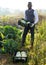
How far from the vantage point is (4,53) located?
332 inches

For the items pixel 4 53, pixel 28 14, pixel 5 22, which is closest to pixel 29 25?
pixel 28 14

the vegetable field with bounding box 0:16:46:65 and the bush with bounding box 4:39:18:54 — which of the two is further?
the bush with bounding box 4:39:18:54

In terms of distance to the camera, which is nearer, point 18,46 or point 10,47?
point 10,47

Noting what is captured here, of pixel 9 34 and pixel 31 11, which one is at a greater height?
pixel 31 11

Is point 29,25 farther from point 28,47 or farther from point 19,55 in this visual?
point 19,55

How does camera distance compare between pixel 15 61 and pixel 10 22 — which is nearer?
pixel 15 61

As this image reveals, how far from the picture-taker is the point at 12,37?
372 inches

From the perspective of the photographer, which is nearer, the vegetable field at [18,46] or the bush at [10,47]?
the vegetable field at [18,46]

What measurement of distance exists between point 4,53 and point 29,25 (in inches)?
43.1

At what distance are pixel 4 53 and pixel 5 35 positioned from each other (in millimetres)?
1425

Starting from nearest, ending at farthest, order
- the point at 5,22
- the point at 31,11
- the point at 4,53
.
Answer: the point at 4,53 → the point at 31,11 → the point at 5,22

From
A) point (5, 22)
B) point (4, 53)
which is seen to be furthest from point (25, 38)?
point (5, 22)

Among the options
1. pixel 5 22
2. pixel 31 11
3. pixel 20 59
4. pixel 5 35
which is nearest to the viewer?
pixel 20 59

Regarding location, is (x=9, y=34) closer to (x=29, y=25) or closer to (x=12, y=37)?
(x=12, y=37)
